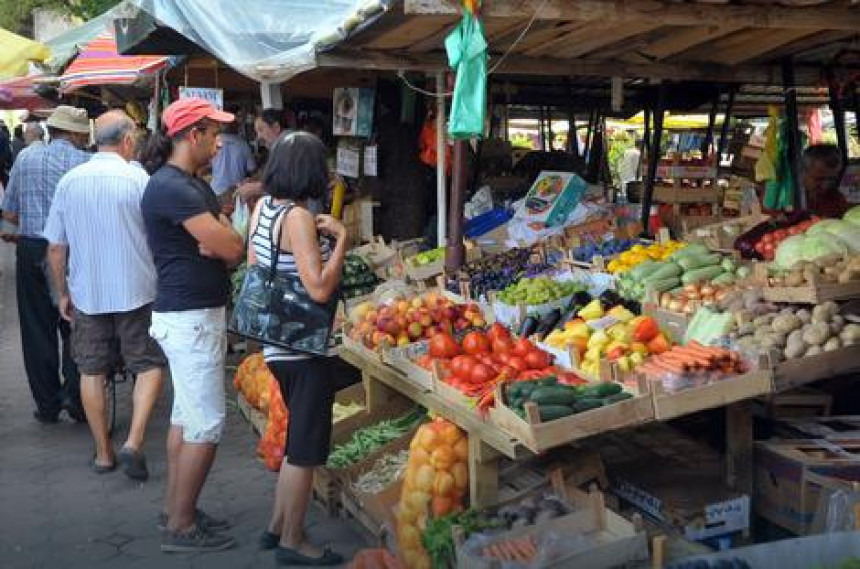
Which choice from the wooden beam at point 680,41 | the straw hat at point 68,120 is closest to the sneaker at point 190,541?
the straw hat at point 68,120

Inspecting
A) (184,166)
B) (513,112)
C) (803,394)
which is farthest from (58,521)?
(513,112)

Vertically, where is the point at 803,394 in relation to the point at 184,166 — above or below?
below

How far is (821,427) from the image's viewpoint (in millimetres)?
4504

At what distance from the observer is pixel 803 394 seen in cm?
485

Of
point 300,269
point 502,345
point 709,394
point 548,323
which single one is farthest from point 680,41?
point 300,269

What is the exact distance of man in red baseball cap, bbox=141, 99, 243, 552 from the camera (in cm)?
443

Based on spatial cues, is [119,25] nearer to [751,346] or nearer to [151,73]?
[151,73]

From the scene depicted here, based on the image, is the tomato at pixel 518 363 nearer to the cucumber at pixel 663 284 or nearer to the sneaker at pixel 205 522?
the cucumber at pixel 663 284

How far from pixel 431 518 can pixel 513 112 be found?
49.5ft

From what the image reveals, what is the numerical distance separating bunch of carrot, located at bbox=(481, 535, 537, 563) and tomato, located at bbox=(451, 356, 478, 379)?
95cm

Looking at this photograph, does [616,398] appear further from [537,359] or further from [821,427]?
[821,427]

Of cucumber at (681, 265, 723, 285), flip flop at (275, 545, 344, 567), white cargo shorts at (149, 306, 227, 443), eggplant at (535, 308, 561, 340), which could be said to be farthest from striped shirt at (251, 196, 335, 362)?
cucumber at (681, 265, 723, 285)

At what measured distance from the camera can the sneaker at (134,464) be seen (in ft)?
18.9

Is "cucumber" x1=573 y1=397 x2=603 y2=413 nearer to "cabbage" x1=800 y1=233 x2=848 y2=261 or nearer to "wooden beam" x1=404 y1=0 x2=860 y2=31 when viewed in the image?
"cabbage" x1=800 y1=233 x2=848 y2=261
